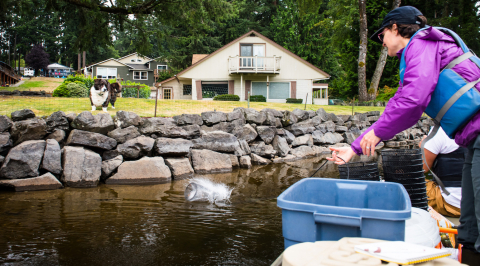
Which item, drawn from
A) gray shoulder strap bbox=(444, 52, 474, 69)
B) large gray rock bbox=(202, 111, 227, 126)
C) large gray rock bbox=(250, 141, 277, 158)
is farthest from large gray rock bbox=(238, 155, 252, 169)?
gray shoulder strap bbox=(444, 52, 474, 69)

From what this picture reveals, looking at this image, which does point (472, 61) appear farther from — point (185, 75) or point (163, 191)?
point (185, 75)

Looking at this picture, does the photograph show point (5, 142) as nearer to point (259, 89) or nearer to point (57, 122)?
point (57, 122)

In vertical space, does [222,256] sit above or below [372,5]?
below

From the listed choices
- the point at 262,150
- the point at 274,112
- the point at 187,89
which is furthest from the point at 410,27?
the point at 187,89

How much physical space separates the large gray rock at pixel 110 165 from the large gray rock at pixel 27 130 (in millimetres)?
1636

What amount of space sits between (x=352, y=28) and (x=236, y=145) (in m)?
21.8

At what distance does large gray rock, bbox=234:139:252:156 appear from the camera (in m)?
10.7

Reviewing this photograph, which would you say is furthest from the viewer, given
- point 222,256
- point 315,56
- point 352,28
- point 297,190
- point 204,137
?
point 315,56

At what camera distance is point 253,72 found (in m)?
27.7

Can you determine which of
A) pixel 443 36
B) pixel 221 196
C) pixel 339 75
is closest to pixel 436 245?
pixel 443 36

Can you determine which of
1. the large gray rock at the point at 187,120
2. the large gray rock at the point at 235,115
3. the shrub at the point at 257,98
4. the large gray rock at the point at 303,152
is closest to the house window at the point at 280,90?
the shrub at the point at 257,98

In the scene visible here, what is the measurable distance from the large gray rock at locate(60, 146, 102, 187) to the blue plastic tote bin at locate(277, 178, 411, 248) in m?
6.42

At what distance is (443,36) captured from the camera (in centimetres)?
218

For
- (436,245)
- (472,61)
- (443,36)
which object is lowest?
(436,245)
